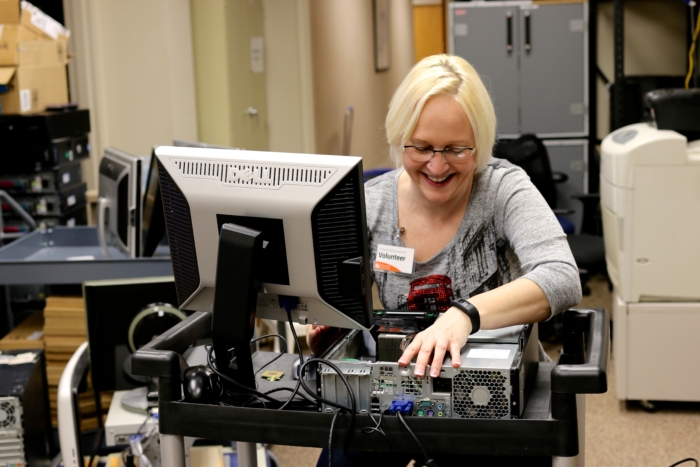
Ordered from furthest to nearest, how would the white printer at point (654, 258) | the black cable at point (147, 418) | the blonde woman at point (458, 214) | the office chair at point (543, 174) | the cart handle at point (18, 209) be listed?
the office chair at point (543, 174) < the cart handle at point (18, 209) < the white printer at point (654, 258) < the black cable at point (147, 418) < the blonde woman at point (458, 214)

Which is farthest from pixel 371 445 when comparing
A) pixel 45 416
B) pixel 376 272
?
pixel 45 416

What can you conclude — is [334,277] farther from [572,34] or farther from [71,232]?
[572,34]

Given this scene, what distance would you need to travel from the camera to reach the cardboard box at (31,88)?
356cm

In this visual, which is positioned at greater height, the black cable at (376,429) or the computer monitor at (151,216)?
the computer monitor at (151,216)

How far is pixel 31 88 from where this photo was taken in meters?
3.69

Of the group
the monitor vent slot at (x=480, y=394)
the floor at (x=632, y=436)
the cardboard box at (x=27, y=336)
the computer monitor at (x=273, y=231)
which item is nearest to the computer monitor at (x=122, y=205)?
the cardboard box at (x=27, y=336)

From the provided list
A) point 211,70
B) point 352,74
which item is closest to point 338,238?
point 211,70

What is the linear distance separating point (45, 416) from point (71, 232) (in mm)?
935

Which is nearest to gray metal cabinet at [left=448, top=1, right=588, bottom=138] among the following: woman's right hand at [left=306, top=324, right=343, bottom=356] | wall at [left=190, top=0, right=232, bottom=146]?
wall at [left=190, top=0, right=232, bottom=146]

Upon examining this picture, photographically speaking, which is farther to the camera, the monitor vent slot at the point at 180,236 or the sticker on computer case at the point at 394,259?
the sticker on computer case at the point at 394,259

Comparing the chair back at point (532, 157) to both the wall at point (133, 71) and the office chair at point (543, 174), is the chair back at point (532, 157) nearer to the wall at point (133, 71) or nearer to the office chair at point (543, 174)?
the office chair at point (543, 174)

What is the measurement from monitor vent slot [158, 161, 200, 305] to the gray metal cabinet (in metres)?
3.84

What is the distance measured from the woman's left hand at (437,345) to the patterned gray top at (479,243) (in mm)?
283

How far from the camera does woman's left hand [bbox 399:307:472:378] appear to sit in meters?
1.18
